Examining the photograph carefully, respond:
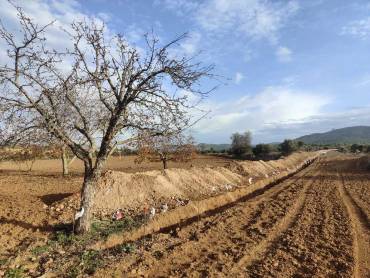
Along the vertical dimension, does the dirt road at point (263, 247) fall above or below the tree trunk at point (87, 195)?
below

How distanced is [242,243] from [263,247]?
66 centimetres

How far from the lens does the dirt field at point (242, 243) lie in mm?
9094

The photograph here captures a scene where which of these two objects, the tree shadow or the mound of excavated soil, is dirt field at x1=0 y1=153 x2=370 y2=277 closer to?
the tree shadow

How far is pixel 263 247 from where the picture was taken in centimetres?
1085

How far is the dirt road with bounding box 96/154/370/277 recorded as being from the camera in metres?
9.02

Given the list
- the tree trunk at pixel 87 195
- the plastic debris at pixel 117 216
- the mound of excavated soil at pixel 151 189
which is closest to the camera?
the tree trunk at pixel 87 195

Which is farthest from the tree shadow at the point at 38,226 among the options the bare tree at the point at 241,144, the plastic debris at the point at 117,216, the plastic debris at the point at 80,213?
the bare tree at the point at 241,144

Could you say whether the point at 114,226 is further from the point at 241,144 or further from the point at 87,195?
the point at 241,144

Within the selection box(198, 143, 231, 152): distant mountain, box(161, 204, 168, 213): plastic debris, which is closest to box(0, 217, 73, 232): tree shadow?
box(161, 204, 168, 213): plastic debris

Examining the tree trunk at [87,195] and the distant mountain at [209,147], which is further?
→ the distant mountain at [209,147]

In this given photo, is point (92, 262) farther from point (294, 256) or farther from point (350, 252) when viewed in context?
point (350, 252)

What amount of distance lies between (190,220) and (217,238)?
4.45 m

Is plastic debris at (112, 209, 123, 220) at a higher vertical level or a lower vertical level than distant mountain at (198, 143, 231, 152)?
lower

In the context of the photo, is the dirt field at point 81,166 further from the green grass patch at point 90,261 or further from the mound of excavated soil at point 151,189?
the green grass patch at point 90,261
